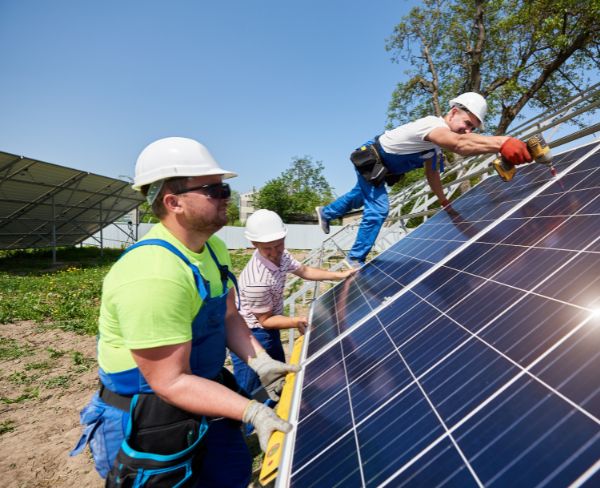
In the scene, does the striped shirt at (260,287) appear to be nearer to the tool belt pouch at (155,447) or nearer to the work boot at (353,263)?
the work boot at (353,263)

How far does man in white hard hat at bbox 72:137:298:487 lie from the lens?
1632 mm

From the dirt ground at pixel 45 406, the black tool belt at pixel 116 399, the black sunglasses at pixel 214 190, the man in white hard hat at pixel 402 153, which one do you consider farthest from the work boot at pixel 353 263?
the dirt ground at pixel 45 406

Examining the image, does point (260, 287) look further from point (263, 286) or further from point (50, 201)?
point (50, 201)

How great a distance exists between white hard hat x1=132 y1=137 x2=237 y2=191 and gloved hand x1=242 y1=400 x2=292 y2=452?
1318 mm

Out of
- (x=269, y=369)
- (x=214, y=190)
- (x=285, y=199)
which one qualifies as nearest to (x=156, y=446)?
(x=269, y=369)

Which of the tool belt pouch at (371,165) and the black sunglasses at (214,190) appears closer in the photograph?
the black sunglasses at (214,190)

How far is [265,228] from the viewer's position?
3650 mm

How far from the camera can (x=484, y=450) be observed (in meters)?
1.12

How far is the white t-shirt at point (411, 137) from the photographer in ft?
12.9

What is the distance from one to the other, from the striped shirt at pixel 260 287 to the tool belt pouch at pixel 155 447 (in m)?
1.88

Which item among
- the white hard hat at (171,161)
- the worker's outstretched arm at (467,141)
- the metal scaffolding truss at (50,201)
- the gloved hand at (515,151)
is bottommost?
the gloved hand at (515,151)

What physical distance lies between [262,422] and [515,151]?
2.91 meters

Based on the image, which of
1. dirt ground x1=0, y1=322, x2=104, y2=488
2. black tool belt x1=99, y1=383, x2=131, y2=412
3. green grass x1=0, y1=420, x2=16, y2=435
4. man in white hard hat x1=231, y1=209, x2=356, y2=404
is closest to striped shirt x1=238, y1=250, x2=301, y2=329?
man in white hard hat x1=231, y1=209, x2=356, y2=404

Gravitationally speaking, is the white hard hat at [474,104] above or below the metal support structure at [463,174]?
above
